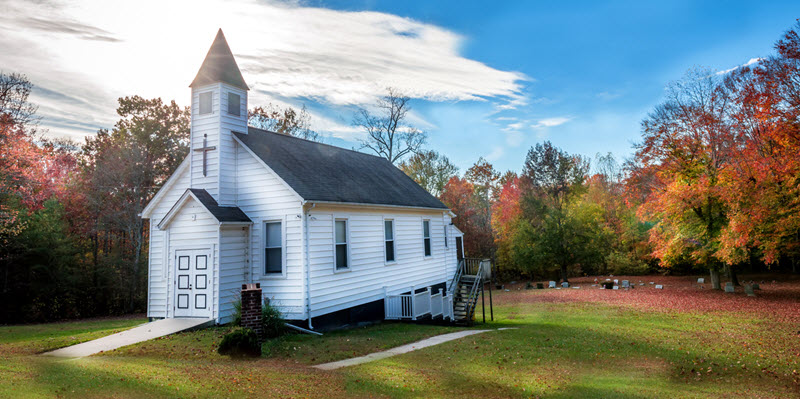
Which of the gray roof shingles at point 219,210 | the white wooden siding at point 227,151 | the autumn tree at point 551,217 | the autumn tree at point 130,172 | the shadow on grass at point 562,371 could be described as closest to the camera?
the shadow on grass at point 562,371

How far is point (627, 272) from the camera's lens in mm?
38469

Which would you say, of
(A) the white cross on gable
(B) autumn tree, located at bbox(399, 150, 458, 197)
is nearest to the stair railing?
(A) the white cross on gable

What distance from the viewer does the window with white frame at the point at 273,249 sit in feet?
44.6

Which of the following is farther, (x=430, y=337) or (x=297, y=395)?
(x=430, y=337)

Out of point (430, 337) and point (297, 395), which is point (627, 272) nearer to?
point (430, 337)

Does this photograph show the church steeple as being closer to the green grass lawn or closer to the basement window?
the basement window

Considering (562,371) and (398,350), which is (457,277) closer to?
(398,350)

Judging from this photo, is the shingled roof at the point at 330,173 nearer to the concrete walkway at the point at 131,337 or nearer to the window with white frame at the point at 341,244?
the window with white frame at the point at 341,244

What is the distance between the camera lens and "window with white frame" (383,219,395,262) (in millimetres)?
17188

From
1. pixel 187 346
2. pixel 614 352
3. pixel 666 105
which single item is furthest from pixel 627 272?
pixel 187 346

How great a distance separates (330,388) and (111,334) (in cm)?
858

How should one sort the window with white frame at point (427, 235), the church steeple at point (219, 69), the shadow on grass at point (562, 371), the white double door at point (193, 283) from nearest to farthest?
the shadow on grass at point (562, 371), the white double door at point (193, 283), the church steeple at point (219, 69), the window with white frame at point (427, 235)

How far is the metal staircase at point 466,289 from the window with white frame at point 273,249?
790 cm

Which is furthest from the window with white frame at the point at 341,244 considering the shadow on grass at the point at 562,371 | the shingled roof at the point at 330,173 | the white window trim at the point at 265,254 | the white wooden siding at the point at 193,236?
the shadow on grass at the point at 562,371
